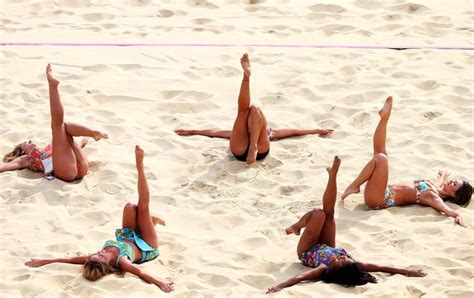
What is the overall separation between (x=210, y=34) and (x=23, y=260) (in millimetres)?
4218

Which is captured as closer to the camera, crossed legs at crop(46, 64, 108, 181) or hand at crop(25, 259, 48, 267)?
hand at crop(25, 259, 48, 267)

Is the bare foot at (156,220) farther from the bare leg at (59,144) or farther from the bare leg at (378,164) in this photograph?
the bare leg at (378,164)

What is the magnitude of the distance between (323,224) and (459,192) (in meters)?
1.17

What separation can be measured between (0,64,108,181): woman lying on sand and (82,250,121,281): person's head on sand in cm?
133

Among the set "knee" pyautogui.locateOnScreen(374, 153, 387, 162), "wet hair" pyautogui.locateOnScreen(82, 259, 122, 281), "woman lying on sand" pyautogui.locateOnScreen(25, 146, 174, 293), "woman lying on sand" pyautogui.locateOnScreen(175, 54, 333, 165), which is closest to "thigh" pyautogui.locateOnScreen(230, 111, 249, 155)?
"woman lying on sand" pyautogui.locateOnScreen(175, 54, 333, 165)

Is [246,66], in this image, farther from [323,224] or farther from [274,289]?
[274,289]

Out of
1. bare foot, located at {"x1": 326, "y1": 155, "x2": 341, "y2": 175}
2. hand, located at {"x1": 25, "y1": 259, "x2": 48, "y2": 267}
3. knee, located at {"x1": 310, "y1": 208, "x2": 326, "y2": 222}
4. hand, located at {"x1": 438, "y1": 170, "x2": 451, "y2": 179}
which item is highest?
bare foot, located at {"x1": 326, "y1": 155, "x2": 341, "y2": 175}

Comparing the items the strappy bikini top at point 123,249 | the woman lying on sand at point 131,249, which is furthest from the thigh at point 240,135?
the strappy bikini top at point 123,249

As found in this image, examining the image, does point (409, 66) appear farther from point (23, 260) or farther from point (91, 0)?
point (23, 260)

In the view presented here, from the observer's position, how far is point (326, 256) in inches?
235

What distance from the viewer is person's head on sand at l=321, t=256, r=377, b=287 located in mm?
5832

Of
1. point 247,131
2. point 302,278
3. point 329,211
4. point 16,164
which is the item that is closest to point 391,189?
point 329,211

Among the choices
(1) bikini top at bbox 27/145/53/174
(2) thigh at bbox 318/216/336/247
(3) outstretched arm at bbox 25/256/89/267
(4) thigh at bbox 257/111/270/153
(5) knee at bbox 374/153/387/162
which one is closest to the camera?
(3) outstretched arm at bbox 25/256/89/267

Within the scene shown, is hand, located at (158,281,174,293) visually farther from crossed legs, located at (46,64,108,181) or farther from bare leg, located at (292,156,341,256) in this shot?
crossed legs, located at (46,64,108,181)
